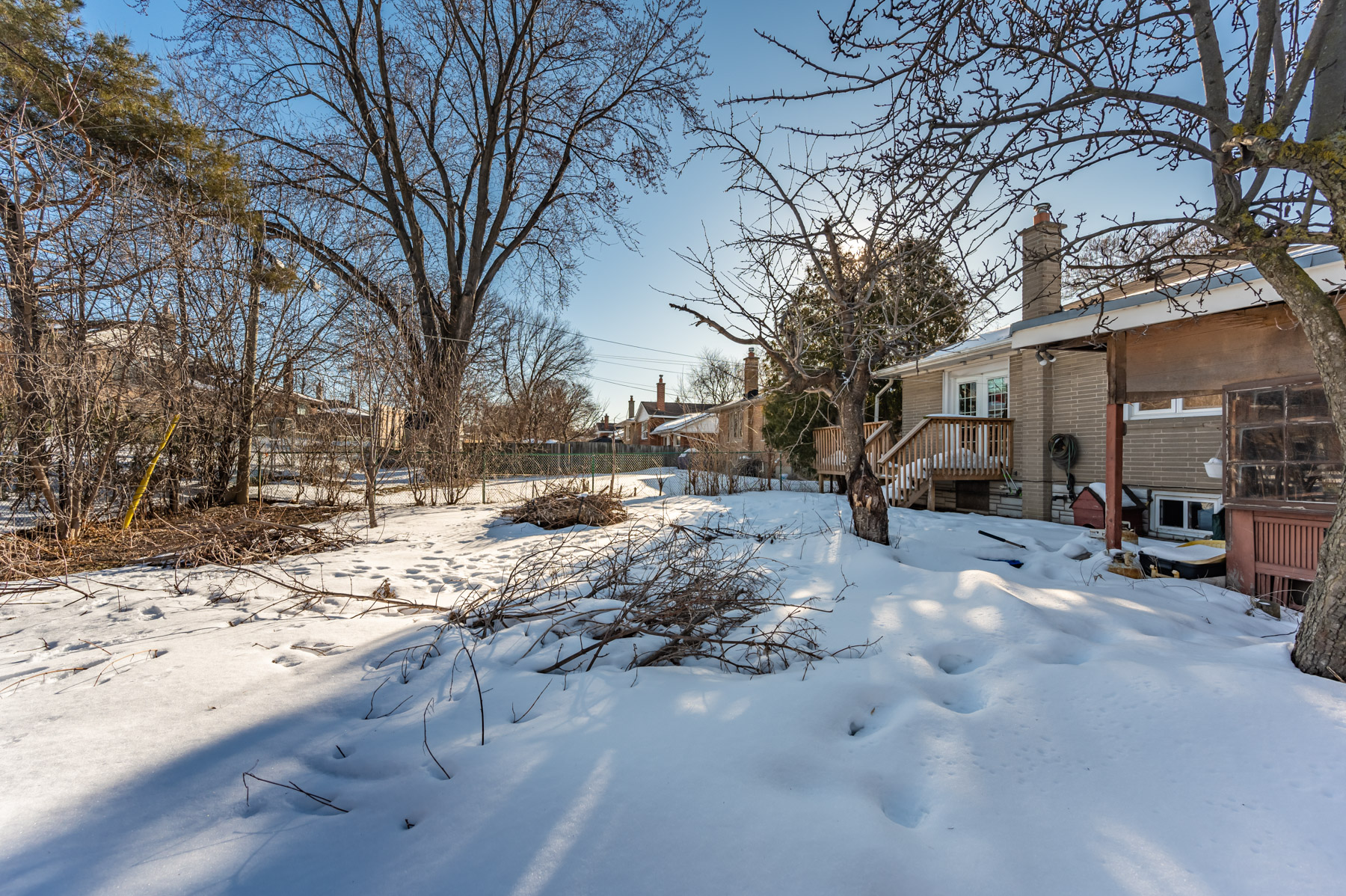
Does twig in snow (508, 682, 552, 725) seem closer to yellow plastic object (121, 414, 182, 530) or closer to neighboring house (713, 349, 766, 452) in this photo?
yellow plastic object (121, 414, 182, 530)

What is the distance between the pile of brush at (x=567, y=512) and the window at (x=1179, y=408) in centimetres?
694

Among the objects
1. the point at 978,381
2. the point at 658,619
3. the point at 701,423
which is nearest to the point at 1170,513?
the point at 978,381

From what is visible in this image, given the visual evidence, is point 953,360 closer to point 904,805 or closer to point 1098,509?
point 1098,509

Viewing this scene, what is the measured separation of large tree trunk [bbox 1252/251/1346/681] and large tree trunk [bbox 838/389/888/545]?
348cm

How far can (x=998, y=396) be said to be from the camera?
11344 millimetres

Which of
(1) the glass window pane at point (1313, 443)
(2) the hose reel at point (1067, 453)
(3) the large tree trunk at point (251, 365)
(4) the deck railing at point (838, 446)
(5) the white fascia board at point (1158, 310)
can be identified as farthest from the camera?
(4) the deck railing at point (838, 446)

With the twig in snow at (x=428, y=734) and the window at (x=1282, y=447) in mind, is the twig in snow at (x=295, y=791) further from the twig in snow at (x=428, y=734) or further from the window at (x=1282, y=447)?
the window at (x=1282, y=447)

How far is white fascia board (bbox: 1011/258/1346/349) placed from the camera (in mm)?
4582

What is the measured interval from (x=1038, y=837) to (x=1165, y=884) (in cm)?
27

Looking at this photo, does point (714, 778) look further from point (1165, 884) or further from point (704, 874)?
point (1165, 884)

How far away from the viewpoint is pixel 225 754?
1982 millimetres

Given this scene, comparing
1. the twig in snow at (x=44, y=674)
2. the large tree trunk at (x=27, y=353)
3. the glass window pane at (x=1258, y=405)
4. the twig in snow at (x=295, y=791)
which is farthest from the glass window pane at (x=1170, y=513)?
the large tree trunk at (x=27, y=353)

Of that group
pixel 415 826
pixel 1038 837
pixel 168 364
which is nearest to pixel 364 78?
pixel 168 364

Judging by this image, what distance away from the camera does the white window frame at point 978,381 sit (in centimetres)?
1096
